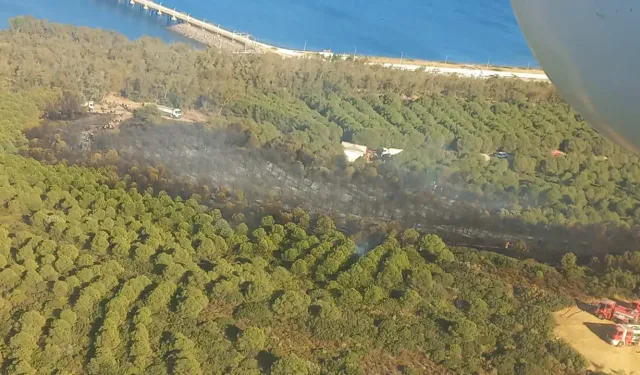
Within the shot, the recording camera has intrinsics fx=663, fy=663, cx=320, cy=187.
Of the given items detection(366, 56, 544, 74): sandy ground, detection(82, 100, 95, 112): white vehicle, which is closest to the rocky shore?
detection(366, 56, 544, 74): sandy ground

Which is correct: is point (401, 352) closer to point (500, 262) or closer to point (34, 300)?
point (500, 262)

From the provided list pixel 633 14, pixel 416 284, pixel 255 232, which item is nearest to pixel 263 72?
pixel 255 232

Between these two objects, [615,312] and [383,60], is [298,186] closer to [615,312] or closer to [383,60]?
[615,312]

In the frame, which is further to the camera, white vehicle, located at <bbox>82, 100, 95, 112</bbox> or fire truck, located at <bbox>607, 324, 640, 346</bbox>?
white vehicle, located at <bbox>82, 100, 95, 112</bbox>

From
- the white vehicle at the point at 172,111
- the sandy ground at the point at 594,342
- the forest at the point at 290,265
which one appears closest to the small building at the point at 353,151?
the forest at the point at 290,265

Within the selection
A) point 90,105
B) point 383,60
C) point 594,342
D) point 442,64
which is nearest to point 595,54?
point 594,342

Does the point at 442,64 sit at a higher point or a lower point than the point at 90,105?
higher

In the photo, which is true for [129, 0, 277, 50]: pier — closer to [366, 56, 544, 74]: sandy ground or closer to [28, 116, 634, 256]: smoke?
[366, 56, 544, 74]: sandy ground
